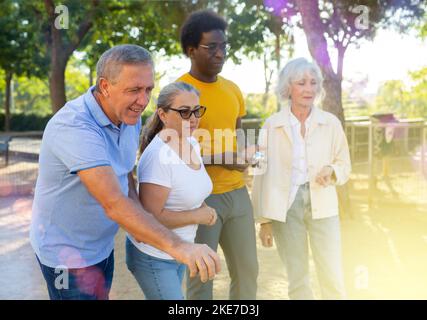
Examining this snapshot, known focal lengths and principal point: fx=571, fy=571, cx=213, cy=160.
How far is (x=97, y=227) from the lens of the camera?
1986 millimetres

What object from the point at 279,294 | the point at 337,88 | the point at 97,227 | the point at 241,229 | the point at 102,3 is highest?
the point at 102,3

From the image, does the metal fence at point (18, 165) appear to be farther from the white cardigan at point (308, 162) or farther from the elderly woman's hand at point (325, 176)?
the elderly woman's hand at point (325, 176)

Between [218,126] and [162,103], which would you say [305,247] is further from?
[162,103]

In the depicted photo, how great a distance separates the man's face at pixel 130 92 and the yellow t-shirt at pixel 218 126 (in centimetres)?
105

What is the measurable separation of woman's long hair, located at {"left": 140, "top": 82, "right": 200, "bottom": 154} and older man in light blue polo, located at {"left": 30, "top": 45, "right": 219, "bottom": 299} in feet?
1.01

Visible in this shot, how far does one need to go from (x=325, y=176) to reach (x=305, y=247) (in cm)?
44

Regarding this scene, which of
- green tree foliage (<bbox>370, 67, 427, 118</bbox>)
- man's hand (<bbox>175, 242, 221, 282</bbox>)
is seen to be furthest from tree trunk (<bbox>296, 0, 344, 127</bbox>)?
green tree foliage (<bbox>370, 67, 427, 118</bbox>)

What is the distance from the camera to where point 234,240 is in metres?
3.02

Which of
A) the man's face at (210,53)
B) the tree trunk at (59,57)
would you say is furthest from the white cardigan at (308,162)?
the tree trunk at (59,57)

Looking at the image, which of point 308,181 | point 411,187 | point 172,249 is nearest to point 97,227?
point 172,249

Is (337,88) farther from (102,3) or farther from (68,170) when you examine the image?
(102,3)

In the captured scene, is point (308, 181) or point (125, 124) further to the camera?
point (308, 181)

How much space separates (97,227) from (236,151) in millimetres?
1201

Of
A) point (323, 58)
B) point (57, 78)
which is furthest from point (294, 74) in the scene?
point (57, 78)
